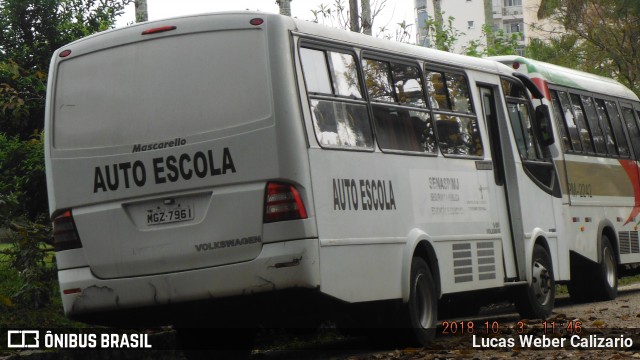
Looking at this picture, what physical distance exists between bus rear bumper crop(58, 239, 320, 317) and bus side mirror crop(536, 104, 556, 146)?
700 centimetres

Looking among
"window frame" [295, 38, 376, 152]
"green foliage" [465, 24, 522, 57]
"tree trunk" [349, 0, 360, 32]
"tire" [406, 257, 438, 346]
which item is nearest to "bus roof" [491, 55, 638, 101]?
"tree trunk" [349, 0, 360, 32]

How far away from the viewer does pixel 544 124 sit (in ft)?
Result: 53.3

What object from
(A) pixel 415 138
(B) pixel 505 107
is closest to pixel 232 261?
(A) pixel 415 138

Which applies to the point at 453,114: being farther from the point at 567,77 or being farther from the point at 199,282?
the point at 567,77

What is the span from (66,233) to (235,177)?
1.72 meters

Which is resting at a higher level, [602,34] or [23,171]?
[602,34]

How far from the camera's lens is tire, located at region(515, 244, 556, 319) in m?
14.7

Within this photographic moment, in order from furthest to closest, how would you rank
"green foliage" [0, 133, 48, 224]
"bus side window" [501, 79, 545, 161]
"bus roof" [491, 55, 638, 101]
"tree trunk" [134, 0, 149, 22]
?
"bus roof" [491, 55, 638, 101] < "tree trunk" [134, 0, 149, 22] < "bus side window" [501, 79, 545, 161] < "green foliage" [0, 133, 48, 224]

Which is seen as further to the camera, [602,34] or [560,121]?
[602,34]

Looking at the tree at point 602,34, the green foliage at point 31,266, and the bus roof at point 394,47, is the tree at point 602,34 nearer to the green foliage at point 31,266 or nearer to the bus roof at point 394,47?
the bus roof at point 394,47

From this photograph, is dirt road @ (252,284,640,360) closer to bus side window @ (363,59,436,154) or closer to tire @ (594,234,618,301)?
bus side window @ (363,59,436,154)

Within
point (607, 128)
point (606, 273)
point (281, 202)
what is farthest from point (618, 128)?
point (281, 202)

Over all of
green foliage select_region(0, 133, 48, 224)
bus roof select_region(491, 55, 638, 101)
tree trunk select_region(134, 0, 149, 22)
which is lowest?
green foliage select_region(0, 133, 48, 224)

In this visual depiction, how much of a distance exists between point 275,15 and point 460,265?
3.95m
